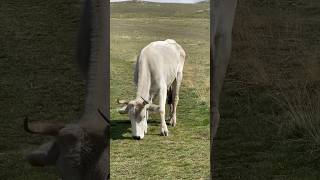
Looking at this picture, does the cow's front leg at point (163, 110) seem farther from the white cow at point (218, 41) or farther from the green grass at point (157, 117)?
the white cow at point (218, 41)

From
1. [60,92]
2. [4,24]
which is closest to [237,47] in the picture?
[60,92]

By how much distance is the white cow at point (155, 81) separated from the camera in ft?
17.7

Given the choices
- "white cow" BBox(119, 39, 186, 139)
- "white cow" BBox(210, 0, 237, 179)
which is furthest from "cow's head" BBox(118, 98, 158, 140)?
"white cow" BBox(210, 0, 237, 179)

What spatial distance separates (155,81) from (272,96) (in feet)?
4.03

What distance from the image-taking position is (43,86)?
629cm

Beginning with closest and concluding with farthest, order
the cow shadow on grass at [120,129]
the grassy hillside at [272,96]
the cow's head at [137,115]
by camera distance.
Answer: the grassy hillside at [272,96] → the cow's head at [137,115] → the cow shadow on grass at [120,129]

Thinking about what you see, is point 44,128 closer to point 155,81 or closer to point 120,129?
point 120,129

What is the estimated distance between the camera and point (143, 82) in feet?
19.2

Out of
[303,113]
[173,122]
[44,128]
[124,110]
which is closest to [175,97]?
[173,122]

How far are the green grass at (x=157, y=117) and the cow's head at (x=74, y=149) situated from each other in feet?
4.99

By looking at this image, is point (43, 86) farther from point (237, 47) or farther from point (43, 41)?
point (237, 47)

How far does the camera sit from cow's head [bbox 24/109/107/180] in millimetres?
2807

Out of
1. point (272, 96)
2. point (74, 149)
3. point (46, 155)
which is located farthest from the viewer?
point (272, 96)

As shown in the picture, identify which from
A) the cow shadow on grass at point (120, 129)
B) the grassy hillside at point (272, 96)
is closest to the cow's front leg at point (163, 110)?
the cow shadow on grass at point (120, 129)
